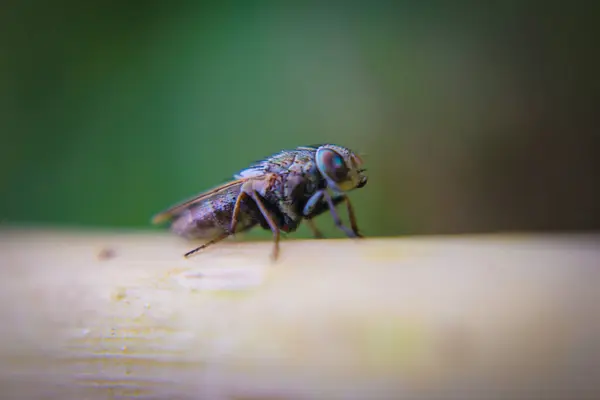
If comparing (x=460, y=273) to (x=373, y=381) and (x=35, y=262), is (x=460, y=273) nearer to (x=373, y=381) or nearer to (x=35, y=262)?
(x=373, y=381)

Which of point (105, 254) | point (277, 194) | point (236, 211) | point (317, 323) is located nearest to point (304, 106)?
point (277, 194)

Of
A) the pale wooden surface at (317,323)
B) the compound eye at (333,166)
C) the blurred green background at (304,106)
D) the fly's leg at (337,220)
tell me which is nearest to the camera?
the pale wooden surface at (317,323)

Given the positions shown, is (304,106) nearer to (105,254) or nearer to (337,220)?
(337,220)

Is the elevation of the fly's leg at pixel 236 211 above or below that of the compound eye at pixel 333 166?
below

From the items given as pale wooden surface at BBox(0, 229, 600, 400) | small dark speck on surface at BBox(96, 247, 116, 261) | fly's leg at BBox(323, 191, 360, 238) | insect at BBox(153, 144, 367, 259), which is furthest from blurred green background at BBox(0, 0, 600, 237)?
pale wooden surface at BBox(0, 229, 600, 400)

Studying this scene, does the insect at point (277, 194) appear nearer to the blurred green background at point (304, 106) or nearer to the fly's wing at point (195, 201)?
the fly's wing at point (195, 201)

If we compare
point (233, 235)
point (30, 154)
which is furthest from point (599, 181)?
point (30, 154)

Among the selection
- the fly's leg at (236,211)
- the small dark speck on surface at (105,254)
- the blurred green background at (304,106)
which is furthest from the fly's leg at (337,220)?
the blurred green background at (304,106)
